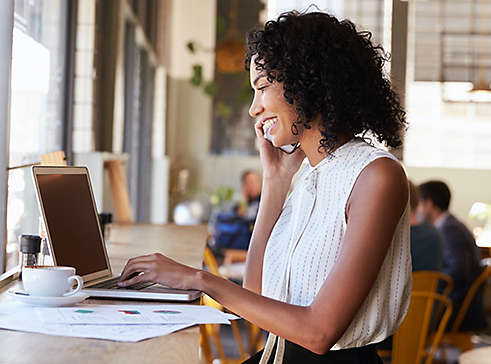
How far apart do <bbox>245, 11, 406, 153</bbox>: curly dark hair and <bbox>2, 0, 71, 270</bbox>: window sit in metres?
0.79

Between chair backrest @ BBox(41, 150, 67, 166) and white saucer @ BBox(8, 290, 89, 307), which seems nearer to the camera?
white saucer @ BBox(8, 290, 89, 307)

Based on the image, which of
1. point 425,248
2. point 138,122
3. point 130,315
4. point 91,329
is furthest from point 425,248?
point 138,122

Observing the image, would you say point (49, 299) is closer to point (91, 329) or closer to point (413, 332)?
point (91, 329)

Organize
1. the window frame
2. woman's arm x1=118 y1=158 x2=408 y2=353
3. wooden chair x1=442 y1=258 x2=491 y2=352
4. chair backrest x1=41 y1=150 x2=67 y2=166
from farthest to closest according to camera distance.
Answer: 1. wooden chair x1=442 y1=258 x2=491 y2=352
2. chair backrest x1=41 y1=150 x2=67 y2=166
3. the window frame
4. woman's arm x1=118 y1=158 x2=408 y2=353

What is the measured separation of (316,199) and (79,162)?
184 cm

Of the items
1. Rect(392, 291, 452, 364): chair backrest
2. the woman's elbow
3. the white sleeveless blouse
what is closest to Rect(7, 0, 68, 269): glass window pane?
the white sleeveless blouse

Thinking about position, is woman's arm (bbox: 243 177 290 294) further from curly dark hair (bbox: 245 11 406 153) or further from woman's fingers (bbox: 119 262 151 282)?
woman's fingers (bbox: 119 262 151 282)

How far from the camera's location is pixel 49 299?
136 cm

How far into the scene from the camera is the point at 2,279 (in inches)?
67.1

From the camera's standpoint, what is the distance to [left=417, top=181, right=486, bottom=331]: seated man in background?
4141 millimetres

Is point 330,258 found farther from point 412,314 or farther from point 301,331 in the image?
point 412,314

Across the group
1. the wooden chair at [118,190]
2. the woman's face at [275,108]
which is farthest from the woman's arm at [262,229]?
the wooden chair at [118,190]

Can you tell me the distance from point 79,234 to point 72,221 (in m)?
0.04

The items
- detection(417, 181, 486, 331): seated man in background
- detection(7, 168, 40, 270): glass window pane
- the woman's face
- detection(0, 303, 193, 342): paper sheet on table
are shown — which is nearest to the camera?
detection(0, 303, 193, 342): paper sheet on table
